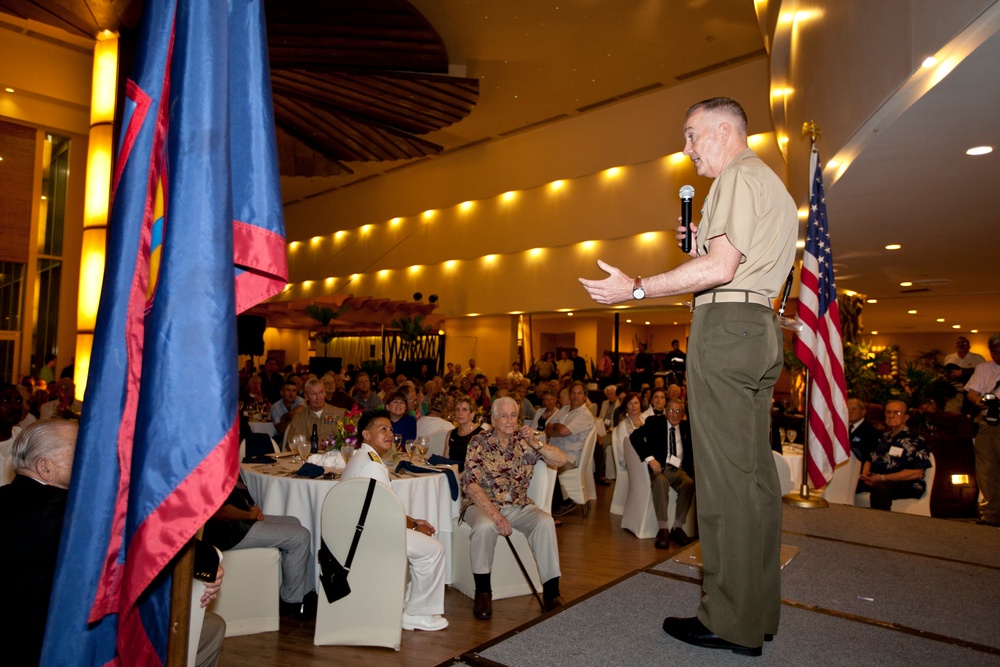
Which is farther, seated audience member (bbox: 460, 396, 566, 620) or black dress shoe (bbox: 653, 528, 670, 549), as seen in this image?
black dress shoe (bbox: 653, 528, 670, 549)

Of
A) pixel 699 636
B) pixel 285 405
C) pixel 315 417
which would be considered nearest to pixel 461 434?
pixel 315 417

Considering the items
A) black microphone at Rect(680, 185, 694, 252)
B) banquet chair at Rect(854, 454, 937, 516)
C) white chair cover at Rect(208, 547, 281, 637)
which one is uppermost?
black microphone at Rect(680, 185, 694, 252)

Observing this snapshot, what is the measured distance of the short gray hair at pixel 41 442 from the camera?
2084 millimetres

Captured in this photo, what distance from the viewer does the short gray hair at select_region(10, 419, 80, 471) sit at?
2.08m

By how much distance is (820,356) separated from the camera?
4.94m

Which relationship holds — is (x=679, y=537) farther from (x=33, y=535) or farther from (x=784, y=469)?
(x=33, y=535)

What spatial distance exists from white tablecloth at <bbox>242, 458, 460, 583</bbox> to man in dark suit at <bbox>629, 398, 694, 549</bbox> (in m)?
2.33

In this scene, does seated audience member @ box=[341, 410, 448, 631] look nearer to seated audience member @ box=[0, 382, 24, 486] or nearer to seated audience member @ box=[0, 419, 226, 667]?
seated audience member @ box=[0, 419, 226, 667]

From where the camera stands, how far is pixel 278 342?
2522 cm

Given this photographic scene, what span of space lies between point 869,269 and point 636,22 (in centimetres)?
582

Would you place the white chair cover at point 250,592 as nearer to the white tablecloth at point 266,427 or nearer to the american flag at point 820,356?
the american flag at point 820,356

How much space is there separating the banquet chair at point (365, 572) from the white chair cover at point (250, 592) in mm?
402

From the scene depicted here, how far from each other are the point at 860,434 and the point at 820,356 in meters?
1.86

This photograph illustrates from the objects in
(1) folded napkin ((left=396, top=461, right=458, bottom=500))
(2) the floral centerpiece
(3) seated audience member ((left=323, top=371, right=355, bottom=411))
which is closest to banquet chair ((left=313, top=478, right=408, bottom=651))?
(1) folded napkin ((left=396, top=461, right=458, bottom=500))
